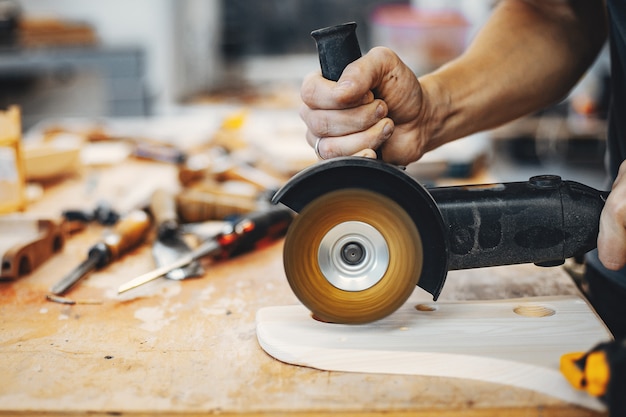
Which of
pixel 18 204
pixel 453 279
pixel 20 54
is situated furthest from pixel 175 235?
pixel 20 54

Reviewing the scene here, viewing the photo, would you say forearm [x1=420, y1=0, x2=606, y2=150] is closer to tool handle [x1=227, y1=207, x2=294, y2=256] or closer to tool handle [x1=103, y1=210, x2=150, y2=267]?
tool handle [x1=227, y1=207, x2=294, y2=256]

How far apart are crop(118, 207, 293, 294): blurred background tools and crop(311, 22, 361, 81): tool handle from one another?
0.45 metres

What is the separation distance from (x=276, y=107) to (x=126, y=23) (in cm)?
154

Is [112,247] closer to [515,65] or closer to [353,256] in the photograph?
[353,256]

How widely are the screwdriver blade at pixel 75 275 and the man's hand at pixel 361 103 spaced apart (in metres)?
0.49

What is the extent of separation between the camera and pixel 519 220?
101 cm

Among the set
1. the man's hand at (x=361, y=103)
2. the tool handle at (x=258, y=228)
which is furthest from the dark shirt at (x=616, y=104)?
the tool handle at (x=258, y=228)

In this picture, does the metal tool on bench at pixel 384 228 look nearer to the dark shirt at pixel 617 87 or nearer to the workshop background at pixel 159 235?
the workshop background at pixel 159 235

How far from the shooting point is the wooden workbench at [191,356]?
81cm

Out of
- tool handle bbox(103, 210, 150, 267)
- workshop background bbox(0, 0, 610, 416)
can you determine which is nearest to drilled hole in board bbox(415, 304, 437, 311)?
workshop background bbox(0, 0, 610, 416)

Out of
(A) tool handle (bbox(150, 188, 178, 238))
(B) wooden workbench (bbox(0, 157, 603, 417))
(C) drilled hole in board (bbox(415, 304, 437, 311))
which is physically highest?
(A) tool handle (bbox(150, 188, 178, 238))

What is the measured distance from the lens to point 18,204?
1.59 meters

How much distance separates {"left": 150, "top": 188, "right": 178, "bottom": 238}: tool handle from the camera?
1446 millimetres

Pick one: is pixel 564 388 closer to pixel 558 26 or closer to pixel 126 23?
pixel 558 26
